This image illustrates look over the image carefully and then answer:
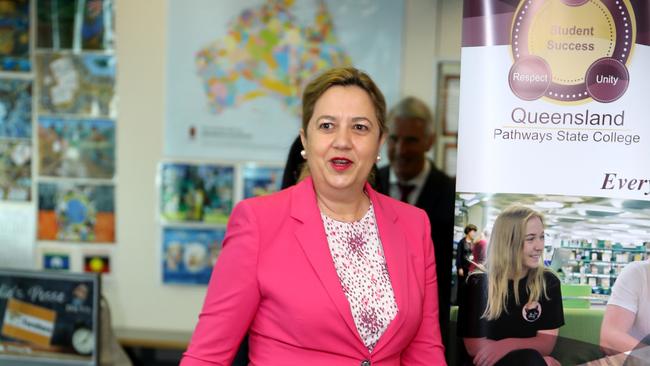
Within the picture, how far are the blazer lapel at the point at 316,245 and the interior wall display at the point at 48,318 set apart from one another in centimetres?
205

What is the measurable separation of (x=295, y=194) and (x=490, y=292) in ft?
2.20

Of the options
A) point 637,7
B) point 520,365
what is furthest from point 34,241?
point 637,7

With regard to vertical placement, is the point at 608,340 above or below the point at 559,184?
below

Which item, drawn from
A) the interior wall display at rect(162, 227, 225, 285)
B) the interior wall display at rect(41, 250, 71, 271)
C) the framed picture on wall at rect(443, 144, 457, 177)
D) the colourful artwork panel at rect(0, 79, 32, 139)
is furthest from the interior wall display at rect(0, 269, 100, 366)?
the framed picture on wall at rect(443, 144, 457, 177)

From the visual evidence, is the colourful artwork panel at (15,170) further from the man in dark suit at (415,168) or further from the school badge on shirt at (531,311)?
the school badge on shirt at (531,311)

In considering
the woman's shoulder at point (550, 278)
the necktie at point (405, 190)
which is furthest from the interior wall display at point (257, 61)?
the woman's shoulder at point (550, 278)

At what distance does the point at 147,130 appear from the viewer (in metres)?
3.86

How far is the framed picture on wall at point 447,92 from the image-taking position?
12.0ft

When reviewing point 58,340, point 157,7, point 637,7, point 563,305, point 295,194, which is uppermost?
point 157,7

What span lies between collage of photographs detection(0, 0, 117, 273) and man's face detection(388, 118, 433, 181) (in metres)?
1.55

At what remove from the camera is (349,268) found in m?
1.80

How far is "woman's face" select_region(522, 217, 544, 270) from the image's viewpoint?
206cm

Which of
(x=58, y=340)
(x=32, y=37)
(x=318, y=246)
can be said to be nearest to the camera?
(x=318, y=246)

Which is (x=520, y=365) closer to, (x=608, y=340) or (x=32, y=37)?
(x=608, y=340)
